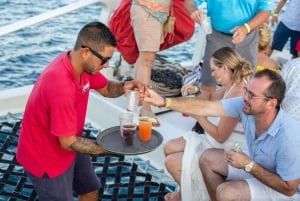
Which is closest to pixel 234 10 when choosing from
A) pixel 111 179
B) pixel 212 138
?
pixel 212 138

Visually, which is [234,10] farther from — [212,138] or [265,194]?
[265,194]

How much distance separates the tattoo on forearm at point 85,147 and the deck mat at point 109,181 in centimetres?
103

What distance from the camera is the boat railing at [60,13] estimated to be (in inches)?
176

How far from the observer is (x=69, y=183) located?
310cm

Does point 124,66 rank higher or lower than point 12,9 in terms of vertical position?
higher

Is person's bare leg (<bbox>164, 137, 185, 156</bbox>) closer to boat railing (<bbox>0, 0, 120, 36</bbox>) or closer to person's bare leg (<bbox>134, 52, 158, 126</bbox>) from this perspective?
person's bare leg (<bbox>134, 52, 158, 126</bbox>)

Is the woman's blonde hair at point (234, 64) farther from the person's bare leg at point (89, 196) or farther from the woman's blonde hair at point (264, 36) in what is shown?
the woman's blonde hair at point (264, 36)

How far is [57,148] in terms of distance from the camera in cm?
295

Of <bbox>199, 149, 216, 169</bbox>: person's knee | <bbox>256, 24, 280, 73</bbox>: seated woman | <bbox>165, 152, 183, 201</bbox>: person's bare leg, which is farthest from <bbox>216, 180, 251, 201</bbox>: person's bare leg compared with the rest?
<bbox>256, 24, 280, 73</bbox>: seated woman

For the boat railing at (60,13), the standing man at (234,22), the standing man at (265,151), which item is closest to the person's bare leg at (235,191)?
the standing man at (265,151)

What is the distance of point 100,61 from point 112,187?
1.43 m

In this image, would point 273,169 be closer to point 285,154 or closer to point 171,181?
point 285,154

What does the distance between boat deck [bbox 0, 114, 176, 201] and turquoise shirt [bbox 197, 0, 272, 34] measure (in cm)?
127

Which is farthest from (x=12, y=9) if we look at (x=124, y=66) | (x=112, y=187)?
(x=112, y=187)
